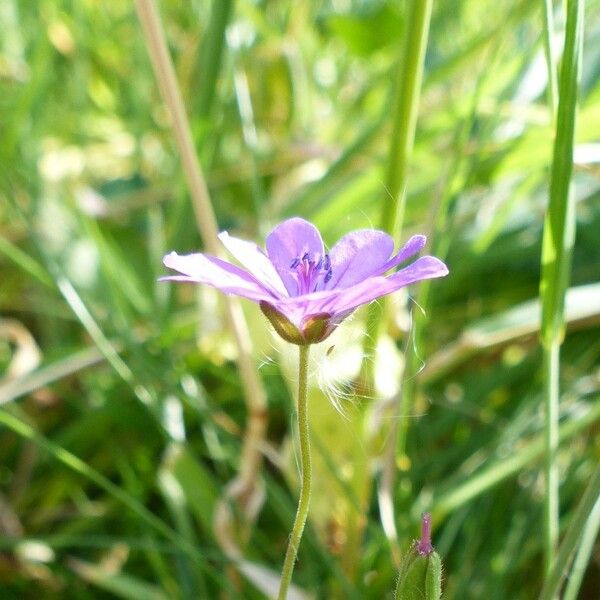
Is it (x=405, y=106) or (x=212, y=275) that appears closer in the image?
(x=212, y=275)

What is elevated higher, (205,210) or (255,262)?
(205,210)

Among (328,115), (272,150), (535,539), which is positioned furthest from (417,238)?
(328,115)

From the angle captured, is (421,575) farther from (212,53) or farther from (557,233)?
(212,53)

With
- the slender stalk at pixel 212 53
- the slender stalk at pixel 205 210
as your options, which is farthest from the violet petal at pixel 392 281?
the slender stalk at pixel 212 53

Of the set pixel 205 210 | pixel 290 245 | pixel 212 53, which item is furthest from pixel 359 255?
pixel 212 53

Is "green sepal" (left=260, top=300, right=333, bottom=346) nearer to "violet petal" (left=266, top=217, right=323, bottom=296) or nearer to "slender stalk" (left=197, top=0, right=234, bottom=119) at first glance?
"violet petal" (left=266, top=217, right=323, bottom=296)

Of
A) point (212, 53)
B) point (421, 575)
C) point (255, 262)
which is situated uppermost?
point (212, 53)

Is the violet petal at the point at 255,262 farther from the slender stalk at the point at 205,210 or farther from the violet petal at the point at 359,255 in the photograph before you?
the slender stalk at the point at 205,210

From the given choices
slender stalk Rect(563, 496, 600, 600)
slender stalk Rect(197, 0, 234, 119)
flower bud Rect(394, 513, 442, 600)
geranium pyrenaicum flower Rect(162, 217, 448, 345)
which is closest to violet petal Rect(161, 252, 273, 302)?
geranium pyrenaicum flower Rect(162, 217, 448, 345)
